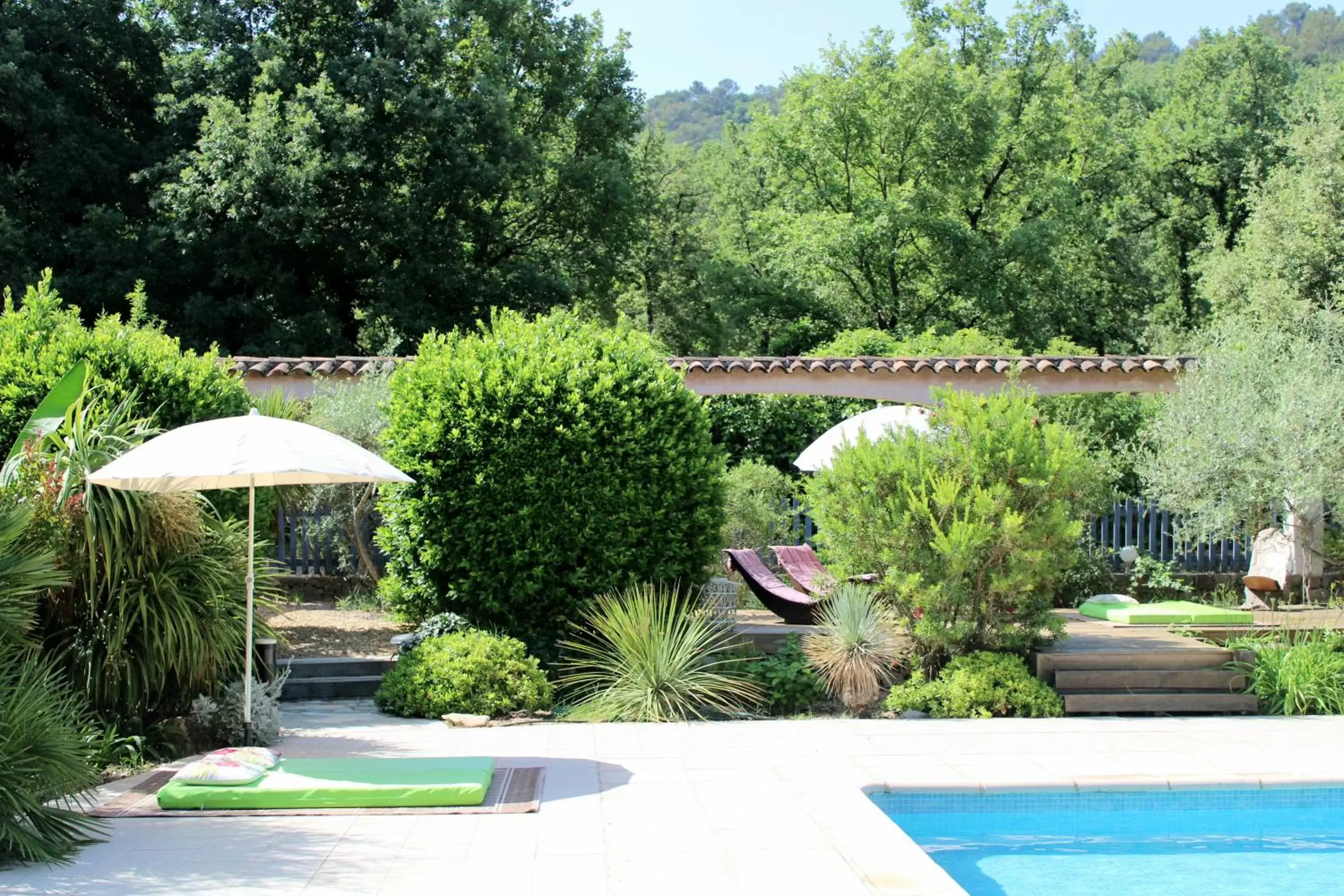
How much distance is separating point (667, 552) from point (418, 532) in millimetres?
2159

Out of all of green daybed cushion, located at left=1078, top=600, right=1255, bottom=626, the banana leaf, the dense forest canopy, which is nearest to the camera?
the banana leaf

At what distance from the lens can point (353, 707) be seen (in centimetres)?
941

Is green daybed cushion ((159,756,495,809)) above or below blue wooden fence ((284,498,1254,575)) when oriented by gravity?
below

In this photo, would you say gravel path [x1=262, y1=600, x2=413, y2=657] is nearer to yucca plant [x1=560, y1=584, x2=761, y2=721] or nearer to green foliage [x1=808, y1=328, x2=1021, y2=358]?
yucca plant [x1=560, y1=584, x2=761, y2=721]

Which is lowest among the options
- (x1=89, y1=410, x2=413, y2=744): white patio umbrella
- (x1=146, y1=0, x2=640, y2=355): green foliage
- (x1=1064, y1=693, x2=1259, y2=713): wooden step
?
(x1=1064, y1=693, x2=1259, y2=713): wooden step

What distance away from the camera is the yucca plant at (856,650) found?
30.8 ft

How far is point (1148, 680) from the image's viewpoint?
380 inches

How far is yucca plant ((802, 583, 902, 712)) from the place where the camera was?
9.39 metres

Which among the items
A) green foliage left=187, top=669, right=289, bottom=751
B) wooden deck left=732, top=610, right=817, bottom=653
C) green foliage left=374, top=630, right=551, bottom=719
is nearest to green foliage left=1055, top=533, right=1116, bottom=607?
wooden deck left=732, top=610, right=817, bottom=653

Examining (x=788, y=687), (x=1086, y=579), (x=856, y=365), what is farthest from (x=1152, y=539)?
(x=788, y=687)

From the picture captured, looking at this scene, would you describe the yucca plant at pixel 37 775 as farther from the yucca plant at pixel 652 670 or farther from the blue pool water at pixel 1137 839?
the blue pool water at pixel 1137 839

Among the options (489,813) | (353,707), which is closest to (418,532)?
(353,707)

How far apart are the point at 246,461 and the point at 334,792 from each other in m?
1.99

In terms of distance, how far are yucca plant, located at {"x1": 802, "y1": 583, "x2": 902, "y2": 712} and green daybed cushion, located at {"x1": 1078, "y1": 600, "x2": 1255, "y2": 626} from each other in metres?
3.43
